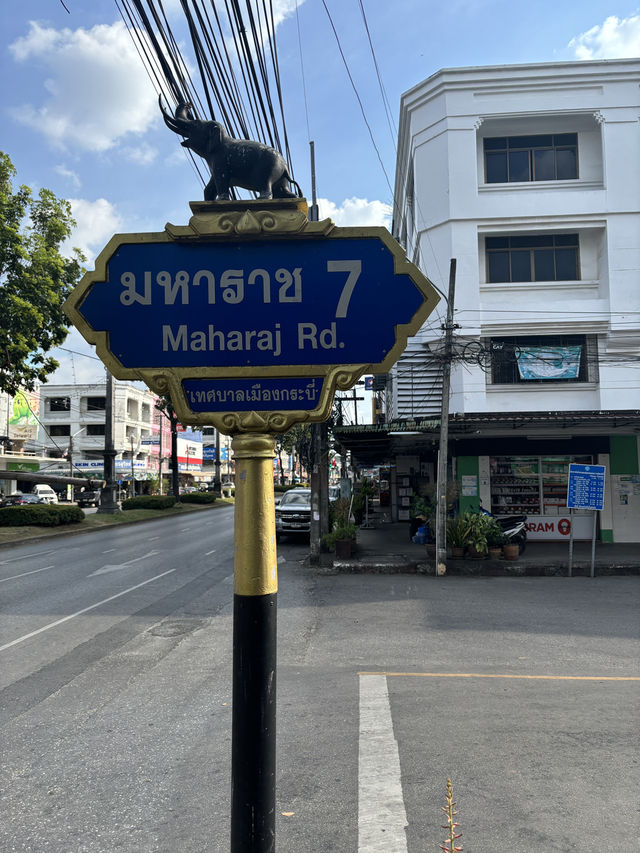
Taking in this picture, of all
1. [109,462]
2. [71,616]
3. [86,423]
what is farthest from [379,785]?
[86,423]

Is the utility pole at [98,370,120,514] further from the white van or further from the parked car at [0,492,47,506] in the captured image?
the white van

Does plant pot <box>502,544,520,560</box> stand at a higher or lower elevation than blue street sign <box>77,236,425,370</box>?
lower

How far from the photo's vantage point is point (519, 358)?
19.9m

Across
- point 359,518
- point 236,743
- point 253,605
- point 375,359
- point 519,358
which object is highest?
point 519,358

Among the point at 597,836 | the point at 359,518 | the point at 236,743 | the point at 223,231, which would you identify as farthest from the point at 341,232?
the point at 359,518

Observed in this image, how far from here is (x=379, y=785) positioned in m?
4.16

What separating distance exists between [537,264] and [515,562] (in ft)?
34.2

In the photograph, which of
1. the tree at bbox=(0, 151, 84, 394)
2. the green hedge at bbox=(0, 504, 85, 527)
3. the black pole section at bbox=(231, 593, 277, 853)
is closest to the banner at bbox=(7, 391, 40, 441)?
the green hedge at bbox=(0, 504, 85, 527)

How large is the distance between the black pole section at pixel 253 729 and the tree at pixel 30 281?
17679 mm

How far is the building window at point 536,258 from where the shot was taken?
67.8 feet

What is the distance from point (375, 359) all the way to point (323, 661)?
6.09 m

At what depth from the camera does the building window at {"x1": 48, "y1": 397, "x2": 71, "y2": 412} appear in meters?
60.6

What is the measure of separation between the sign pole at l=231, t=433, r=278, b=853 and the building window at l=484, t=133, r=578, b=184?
21.4 metres

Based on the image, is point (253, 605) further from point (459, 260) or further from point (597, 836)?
point (459, 260)
